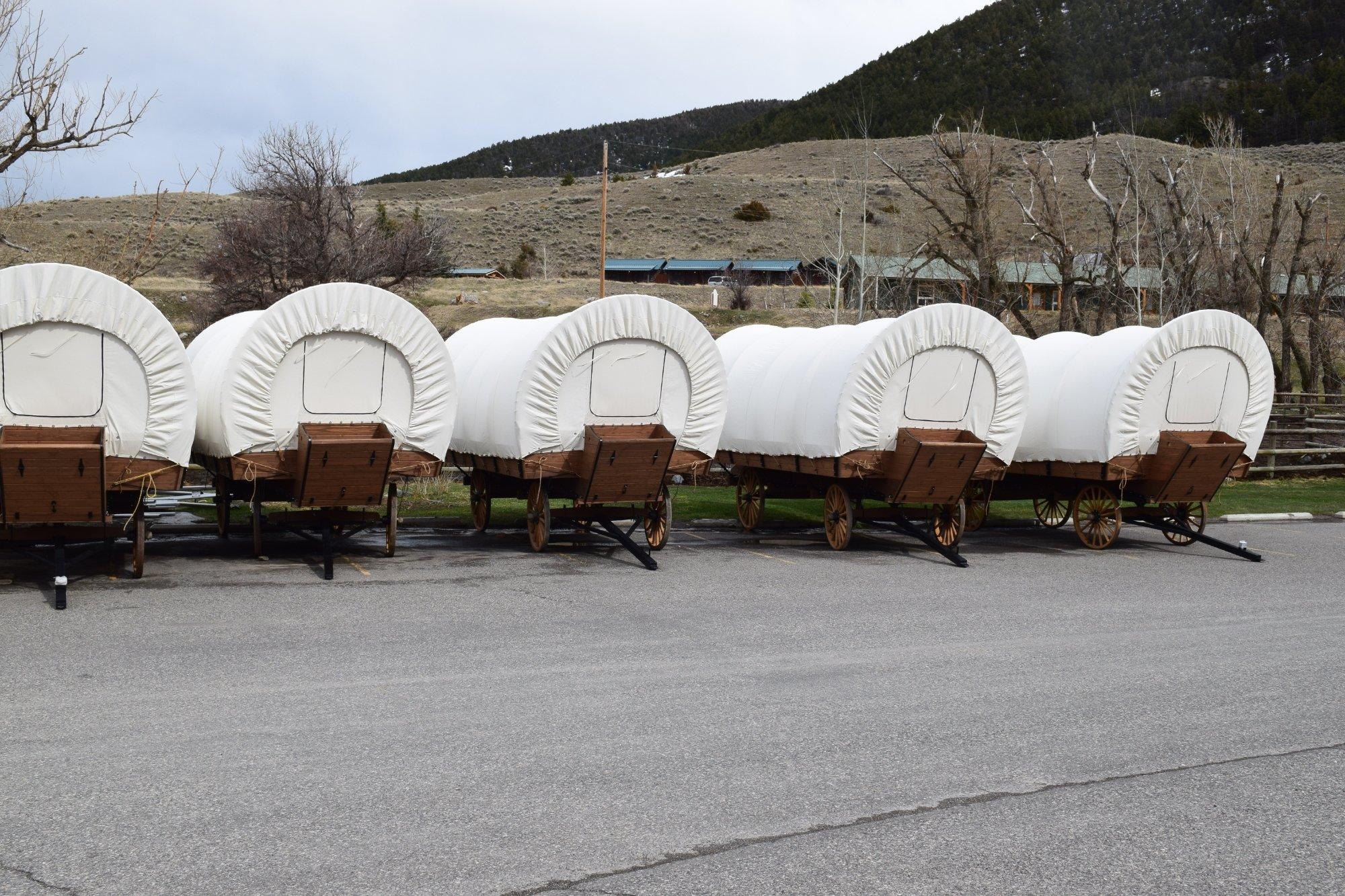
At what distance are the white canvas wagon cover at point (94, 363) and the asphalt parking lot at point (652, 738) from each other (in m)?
1.49

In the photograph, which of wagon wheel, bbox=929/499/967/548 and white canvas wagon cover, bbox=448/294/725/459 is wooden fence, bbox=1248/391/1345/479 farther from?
white canvas wagon cover, bbox=448/294/725/459

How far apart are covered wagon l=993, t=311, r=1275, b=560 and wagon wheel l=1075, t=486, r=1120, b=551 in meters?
0.02

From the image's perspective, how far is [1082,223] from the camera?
69938mm

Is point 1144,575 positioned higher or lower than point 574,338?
lower

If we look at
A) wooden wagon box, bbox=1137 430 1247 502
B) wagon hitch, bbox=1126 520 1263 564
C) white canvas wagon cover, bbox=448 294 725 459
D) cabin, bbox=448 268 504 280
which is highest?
cabin, bbox=448 268 504 280

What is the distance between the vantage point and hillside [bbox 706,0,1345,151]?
109 m

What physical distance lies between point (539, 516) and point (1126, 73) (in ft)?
378

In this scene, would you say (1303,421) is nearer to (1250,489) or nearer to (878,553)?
(1250,489)

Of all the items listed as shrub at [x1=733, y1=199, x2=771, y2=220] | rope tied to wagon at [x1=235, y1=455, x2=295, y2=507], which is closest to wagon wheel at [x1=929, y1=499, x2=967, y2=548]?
rope tied to wagon at [x1=235, y1=455, x2=295, y2=507]

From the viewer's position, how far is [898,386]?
15664 millimetres

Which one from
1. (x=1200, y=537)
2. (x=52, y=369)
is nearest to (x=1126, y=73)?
(x=1200, y=537)

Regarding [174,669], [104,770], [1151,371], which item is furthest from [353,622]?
[1151,371]

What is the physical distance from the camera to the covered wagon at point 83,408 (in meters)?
11.0

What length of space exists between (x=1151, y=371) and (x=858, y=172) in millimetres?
85830
